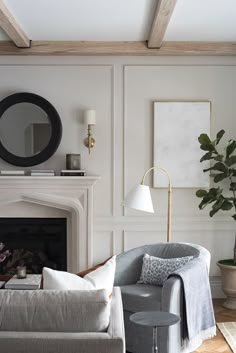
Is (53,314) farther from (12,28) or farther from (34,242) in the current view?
(34,242)

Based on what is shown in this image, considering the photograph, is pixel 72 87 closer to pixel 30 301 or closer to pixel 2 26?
pixel 2 26

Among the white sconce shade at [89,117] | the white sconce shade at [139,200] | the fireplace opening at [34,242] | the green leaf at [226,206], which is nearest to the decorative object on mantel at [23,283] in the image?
the white sconce shade at [139,200]

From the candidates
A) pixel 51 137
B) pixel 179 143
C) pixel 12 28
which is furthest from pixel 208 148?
pixel 12 28

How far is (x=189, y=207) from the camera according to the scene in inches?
216

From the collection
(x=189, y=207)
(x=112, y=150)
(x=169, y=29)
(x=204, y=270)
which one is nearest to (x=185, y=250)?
(x=204, y=270)

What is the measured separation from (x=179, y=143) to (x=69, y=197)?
121 centimetres

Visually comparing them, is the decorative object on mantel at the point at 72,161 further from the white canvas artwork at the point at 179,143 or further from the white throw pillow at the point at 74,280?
the white throw pillow at the point at 74,280

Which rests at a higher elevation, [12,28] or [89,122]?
[12,28]

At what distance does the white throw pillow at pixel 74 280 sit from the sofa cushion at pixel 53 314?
0.22 m

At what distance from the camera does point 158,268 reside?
4.18 m

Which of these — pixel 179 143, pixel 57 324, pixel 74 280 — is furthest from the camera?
pixel 179 143

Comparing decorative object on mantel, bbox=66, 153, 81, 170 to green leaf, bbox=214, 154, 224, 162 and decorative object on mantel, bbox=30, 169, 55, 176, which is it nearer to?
decorative object on mantel, bbox=30, 169, 55, 176

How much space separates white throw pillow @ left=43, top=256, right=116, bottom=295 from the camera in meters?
2.65

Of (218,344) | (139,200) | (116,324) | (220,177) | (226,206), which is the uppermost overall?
(220,177)
